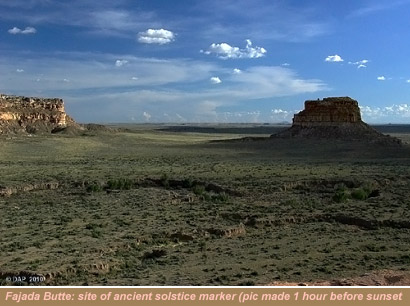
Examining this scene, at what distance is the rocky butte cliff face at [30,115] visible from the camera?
60812 mm

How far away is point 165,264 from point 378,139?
46.8 metres

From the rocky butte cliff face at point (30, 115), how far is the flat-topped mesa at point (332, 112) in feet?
106

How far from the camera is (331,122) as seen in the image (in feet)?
201

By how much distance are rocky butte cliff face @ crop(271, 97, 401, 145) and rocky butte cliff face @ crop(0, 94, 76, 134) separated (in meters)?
29.3

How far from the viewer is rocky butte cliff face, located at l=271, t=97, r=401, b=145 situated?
5841 cm

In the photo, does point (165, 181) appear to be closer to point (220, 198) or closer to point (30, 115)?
point (220, 198)

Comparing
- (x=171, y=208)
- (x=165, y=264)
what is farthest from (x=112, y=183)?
(x=165, y=264)

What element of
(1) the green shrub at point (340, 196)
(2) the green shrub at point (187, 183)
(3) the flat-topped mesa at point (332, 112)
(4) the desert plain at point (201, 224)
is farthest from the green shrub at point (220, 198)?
(3) the flat-topped mesa at point (332, 112)

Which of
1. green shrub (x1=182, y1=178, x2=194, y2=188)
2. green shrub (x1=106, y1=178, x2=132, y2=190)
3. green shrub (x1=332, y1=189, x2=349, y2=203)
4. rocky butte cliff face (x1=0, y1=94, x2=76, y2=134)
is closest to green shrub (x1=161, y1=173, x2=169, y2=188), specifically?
green shrub (x1=182, y1=178, x2=194, y2=188)

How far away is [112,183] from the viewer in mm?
24453

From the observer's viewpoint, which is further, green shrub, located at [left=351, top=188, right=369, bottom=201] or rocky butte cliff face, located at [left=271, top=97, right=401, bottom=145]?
rocky butte cliff face, located at [left=271, top=97, right=401, bottom=145]

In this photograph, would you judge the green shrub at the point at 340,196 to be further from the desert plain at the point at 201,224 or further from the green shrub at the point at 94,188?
the green shrub at the point at 94,188

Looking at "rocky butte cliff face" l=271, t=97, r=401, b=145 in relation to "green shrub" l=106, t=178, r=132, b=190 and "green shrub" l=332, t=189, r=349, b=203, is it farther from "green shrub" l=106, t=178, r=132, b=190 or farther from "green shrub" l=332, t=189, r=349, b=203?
"green shrub" l=106, t=178, r=132, b=190

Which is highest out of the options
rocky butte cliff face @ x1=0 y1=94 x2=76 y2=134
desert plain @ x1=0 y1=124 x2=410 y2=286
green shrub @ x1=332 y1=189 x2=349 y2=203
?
rocky butte cliff face @ x1=0 y1=94 x2=76 y2=134
